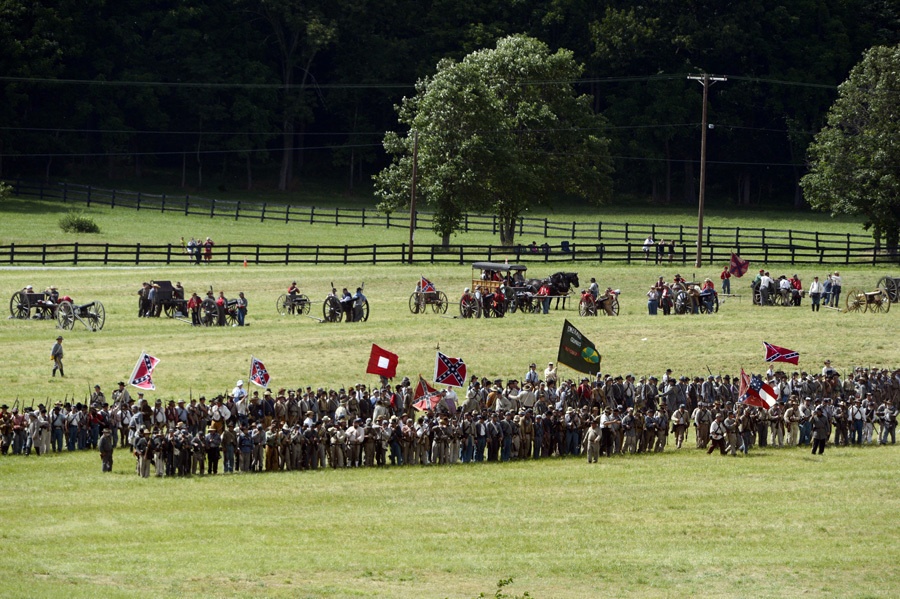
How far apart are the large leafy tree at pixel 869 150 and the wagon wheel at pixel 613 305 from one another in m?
23.2

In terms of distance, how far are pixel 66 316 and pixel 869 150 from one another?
131ft

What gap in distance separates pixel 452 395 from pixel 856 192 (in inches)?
1545

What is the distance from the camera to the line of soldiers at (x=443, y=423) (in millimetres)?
27312

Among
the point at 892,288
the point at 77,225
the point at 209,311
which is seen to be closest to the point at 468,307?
the point at 209,311

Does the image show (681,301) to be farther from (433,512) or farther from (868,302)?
(433,512)

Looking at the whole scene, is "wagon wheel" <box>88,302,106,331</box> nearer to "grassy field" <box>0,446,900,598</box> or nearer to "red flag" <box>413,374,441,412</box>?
"grassy field" <box>0,446,900,598</box>

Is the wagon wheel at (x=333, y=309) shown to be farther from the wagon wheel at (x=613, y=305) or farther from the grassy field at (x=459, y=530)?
the grassy field at (x=459, y=530)

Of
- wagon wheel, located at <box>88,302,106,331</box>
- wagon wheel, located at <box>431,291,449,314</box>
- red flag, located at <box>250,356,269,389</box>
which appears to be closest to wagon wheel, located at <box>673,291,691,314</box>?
wagon wheel, located at <box>431,291,449,314</box>

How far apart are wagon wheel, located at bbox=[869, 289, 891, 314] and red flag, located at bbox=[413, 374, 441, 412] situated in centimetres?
2203

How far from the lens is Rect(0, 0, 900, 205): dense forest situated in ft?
297

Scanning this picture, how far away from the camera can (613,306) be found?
45844 millimetres

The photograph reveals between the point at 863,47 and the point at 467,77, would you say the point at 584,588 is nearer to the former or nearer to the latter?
the point at 467,77

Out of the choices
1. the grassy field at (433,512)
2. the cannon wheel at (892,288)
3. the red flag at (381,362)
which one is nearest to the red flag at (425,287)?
the grassy field at (433,512)

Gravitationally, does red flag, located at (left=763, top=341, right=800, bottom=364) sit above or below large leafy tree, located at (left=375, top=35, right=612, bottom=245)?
below
